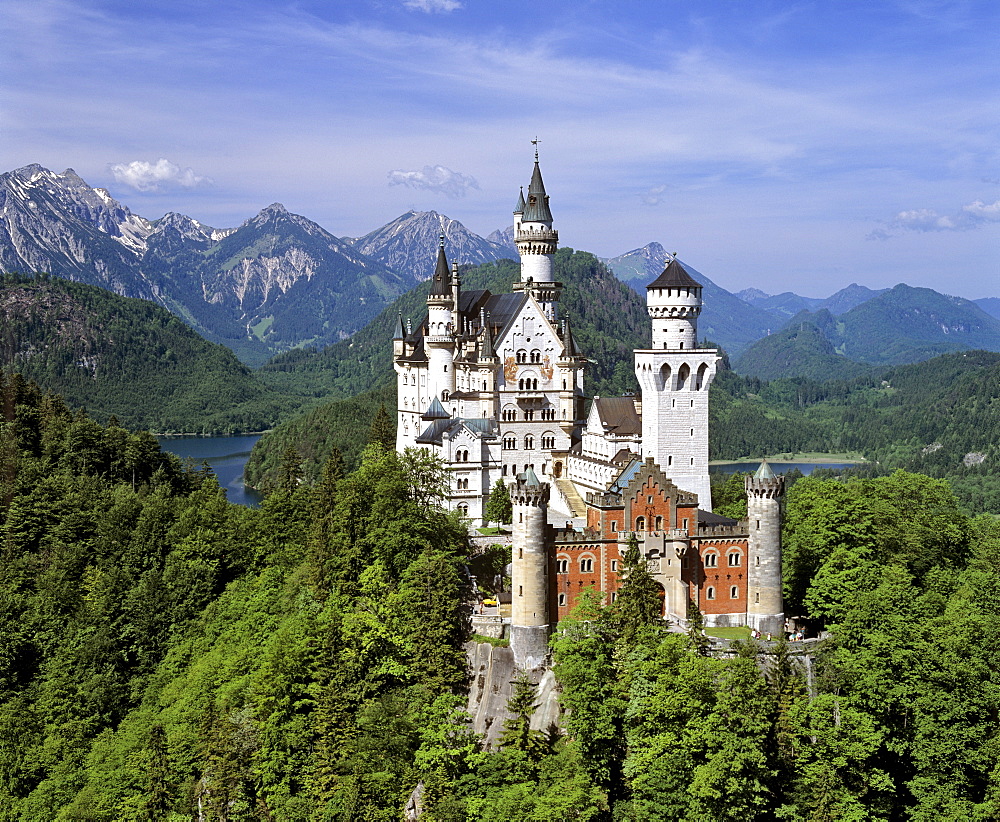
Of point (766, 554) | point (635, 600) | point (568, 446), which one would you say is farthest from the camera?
point (568, 446)

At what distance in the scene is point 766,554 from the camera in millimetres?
60688

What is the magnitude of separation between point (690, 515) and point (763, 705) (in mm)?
13020

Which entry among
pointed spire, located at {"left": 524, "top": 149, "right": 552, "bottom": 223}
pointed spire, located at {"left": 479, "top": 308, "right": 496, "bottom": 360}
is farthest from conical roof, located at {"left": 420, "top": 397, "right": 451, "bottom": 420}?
pointed spire, located at {"left": 524, "top": 149, "right": 552, "bottom": 223}

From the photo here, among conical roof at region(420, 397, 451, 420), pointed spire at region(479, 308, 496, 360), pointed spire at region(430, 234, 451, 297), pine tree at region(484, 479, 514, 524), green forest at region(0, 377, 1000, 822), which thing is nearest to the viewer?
green forest at region(0, 377, 1000, 822)

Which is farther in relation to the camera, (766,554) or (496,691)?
(766,554)

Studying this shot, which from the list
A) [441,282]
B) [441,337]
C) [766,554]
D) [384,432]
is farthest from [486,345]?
[766,554]

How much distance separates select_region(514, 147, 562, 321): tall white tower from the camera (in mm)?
92250

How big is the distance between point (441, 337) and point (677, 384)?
29.0m

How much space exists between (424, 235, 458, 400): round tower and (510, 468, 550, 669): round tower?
3436 centimetres

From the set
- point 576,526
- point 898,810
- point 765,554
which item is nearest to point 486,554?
point 576,526

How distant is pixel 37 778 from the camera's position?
7062 centimetres

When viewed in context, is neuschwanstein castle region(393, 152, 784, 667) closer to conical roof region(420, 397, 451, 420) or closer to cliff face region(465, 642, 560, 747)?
conical roof region(420, 397, 451, 420)

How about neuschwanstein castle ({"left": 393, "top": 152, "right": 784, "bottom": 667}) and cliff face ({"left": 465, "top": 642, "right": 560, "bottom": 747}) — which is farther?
neuschwanstein castle ({"left": 393, "top": 152, "right": 784, "bottom": 667})

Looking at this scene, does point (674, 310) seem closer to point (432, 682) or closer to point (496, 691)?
point (496, 691)
